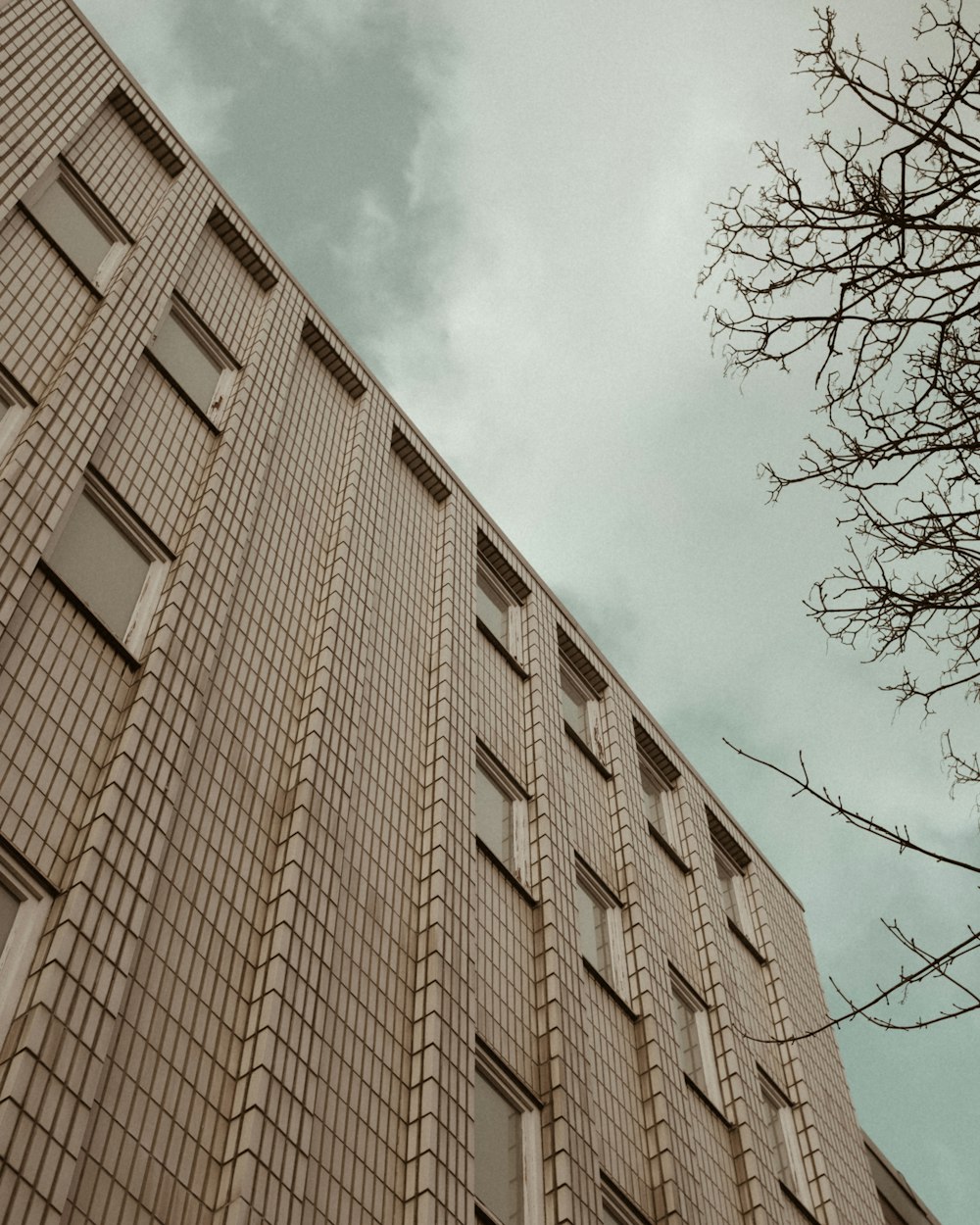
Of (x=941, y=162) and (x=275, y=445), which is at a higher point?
(x=275, y=445)

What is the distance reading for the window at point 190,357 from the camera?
15828mm

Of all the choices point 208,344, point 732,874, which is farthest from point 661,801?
point 208,344

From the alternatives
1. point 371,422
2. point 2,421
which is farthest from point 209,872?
point 371,422

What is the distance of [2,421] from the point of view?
12219 millimetres

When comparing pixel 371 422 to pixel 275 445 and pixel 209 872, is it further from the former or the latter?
pixel 209 872

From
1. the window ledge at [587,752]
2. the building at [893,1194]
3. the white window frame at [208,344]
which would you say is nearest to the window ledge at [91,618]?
the white window frame at [208,344]

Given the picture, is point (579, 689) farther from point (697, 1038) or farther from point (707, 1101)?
point (707, 1101)

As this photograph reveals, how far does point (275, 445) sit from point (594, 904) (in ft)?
26.2

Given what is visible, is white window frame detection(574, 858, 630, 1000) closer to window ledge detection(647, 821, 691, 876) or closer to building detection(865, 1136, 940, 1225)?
window ledge detection(647, 821, 691, 876)

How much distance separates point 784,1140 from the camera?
1950cm

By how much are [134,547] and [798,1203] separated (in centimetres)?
1298

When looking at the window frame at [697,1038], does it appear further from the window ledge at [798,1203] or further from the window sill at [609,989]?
the window ledge at [798,1203]

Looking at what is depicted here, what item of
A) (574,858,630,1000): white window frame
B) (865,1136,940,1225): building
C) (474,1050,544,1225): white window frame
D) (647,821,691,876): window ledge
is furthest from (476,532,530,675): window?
(865,1136,940,1225): building

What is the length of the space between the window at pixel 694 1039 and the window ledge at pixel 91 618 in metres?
9.96
